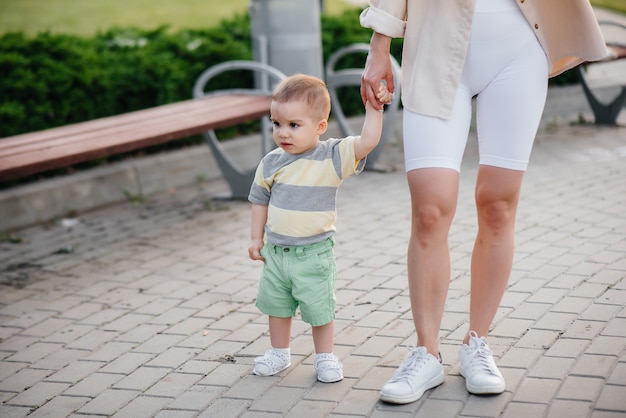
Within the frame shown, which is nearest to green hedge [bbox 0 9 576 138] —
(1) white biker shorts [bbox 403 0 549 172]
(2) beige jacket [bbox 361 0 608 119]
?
(2) beige jacket [bbox 361 0 608 119]

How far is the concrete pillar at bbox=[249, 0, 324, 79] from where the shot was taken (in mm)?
7621

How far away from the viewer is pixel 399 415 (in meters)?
3.43

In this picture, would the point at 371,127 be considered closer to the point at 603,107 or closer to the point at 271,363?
the point at 271,363

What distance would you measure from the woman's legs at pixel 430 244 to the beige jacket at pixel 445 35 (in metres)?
0.24

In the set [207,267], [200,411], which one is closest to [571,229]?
[207,267]

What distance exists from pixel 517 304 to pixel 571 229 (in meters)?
1.47

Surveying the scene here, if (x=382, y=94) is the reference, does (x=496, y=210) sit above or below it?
below

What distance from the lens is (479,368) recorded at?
3.58 metres

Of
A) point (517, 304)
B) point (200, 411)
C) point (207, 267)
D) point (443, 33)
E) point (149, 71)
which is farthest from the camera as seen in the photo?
point (149, 71)

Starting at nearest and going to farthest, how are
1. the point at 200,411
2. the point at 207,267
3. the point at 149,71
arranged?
the point at 200,411 < the point at 207,267 < the point at 149,71

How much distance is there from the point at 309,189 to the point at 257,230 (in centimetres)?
29

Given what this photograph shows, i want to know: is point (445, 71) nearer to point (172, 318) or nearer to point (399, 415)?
point (399, 415)

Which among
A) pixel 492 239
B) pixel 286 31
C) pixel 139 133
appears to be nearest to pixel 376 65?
pixel 492 239

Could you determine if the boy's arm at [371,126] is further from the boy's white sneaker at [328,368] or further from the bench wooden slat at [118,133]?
the bench wooden slat at [118,133]
